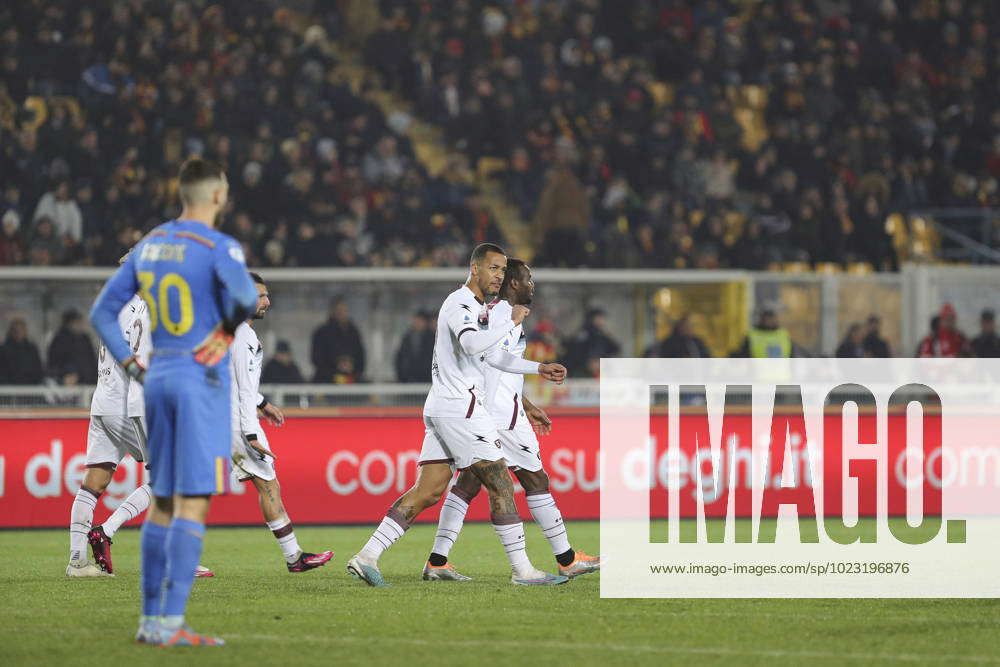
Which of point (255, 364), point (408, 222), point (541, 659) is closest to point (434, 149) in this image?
point (408, 222)

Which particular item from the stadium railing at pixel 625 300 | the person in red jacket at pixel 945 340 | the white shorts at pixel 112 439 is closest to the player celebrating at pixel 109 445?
the white shorts at pixel 112 439

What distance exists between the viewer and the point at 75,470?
1559 centimetres

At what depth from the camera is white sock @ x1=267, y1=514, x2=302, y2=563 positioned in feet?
37.1

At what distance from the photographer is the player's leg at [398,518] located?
1048 centimetres

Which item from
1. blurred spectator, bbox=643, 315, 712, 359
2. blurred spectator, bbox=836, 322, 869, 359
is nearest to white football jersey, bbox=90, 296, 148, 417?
blurred spectator, bbox=643, 315, 712, 359

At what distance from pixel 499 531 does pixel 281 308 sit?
26.4 feet

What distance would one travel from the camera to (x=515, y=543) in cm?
1052

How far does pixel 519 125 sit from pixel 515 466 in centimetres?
1259

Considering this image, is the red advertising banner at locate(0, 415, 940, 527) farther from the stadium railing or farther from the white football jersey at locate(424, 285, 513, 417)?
the white football jersey at locate(424, 285, 513, 417)

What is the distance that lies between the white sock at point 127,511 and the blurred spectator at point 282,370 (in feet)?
16.0

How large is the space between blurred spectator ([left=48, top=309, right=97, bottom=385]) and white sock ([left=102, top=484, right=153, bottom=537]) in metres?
4.84

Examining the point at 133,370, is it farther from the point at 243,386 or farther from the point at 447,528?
the point at 447,528

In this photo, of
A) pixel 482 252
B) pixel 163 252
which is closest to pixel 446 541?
pixel 482 252

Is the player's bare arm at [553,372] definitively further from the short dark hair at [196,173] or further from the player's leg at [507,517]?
the short dark hair at [196,173]
